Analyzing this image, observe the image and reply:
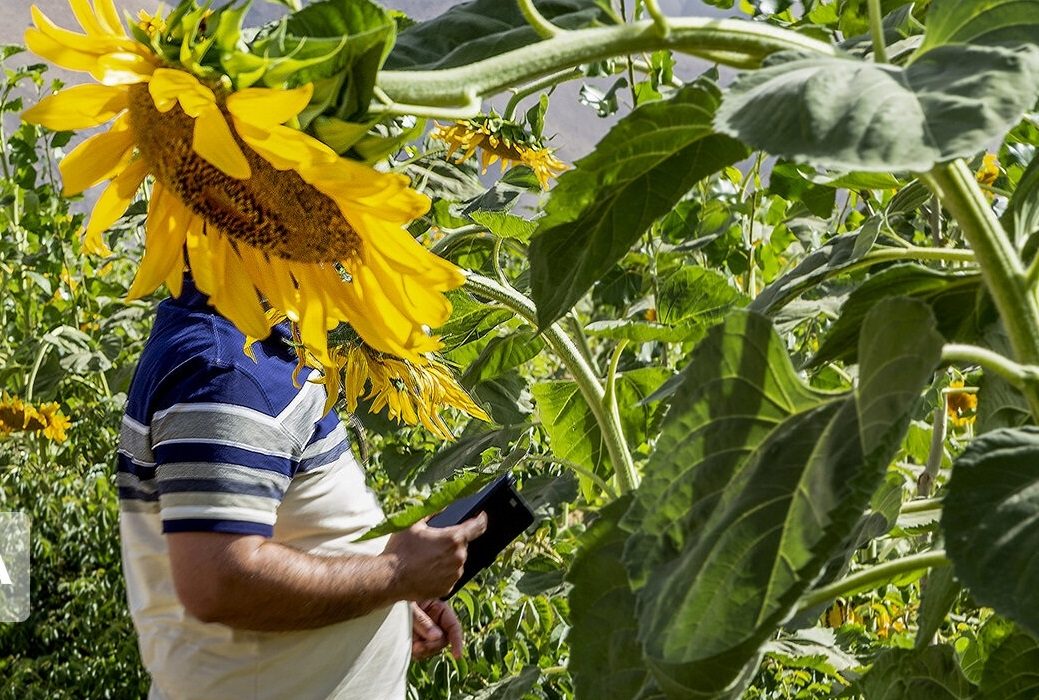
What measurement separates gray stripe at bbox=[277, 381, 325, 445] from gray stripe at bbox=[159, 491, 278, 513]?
0.08m

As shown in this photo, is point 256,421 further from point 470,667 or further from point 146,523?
point 470,667

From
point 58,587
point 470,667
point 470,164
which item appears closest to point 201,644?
point 470,667

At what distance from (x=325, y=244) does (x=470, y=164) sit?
1.40 m

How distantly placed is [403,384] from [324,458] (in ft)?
1.44

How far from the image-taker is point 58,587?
9.19ft

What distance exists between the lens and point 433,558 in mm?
1326

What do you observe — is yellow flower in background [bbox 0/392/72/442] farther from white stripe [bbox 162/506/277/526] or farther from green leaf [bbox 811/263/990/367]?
green leaf [bbox 811/263/990/367]

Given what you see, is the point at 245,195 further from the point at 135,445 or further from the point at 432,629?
the point at 432,629

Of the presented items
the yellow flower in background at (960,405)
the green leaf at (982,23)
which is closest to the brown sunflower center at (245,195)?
the green leaf at (982,23)

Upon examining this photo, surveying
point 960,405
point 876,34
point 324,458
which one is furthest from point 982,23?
point 960,405

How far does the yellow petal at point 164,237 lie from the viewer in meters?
0.51

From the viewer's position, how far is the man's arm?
130 cm

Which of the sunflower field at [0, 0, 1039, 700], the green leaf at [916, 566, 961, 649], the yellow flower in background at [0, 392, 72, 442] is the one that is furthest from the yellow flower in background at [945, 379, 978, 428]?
the yellow flower in background at [0, 392, 72, 442]

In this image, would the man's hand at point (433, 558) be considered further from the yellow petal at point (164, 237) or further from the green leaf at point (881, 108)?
the green leaf at point (881, 108)
